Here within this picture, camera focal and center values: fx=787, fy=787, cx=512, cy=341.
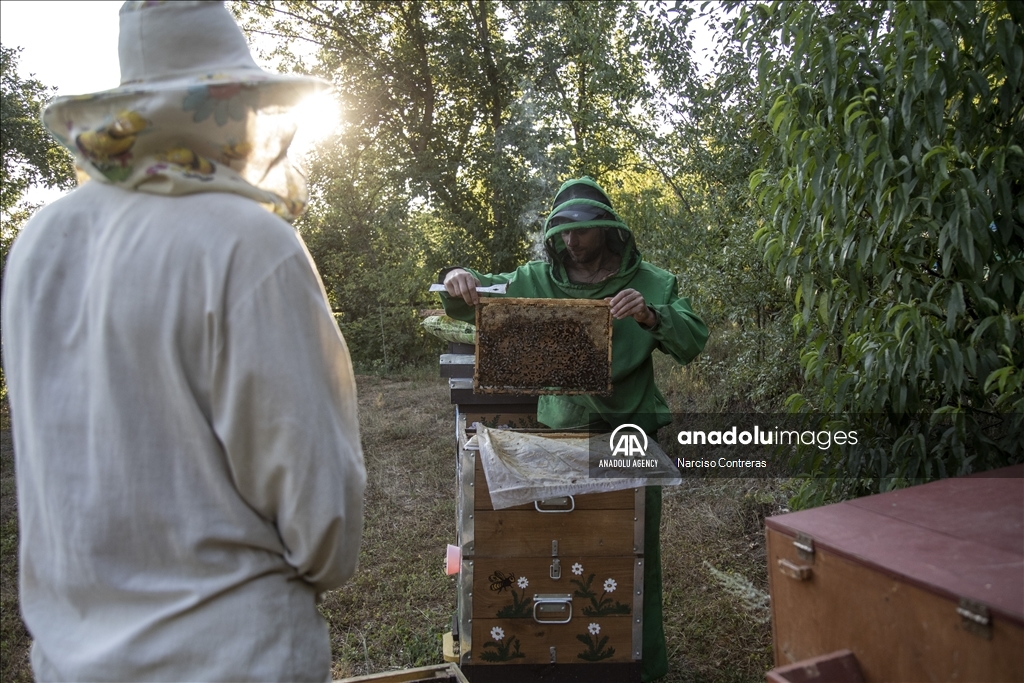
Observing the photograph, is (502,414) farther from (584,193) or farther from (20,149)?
(20,149)

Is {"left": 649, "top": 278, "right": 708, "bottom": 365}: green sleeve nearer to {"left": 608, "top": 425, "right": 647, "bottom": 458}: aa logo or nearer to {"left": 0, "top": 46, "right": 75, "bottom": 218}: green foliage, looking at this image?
{"left": 608, "top": 425, "right": 647, "bottom": 458}: aa logo

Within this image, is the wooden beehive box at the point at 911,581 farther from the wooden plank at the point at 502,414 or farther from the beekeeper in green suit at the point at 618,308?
the wooden plank at the point at 502,414

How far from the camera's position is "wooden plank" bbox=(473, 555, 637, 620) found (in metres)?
2.66

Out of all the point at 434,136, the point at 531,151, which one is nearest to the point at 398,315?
the point at 434,136

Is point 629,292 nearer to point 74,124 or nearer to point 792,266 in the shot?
point 792,266

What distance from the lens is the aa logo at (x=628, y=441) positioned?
2.80 m

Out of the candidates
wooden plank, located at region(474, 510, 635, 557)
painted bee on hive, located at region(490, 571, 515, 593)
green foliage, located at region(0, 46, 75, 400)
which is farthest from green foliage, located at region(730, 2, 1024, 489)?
green foliage, located at region(0, 46, 75, 400)

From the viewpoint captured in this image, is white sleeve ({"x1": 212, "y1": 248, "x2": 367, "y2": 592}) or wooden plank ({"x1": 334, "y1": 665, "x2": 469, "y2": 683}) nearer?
white sleeve ({"x1": 212, "y1": 248, "x2": 367, "y2": 592})

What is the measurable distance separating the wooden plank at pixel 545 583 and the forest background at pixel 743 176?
0.73 m

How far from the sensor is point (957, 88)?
2.11 metres

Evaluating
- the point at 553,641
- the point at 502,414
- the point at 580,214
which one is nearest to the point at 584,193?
the point at 580,214

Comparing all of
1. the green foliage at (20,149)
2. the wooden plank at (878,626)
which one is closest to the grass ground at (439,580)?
the wooden plank at (878,626)

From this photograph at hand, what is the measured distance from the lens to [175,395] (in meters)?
1.13

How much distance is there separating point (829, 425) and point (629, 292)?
79cm
